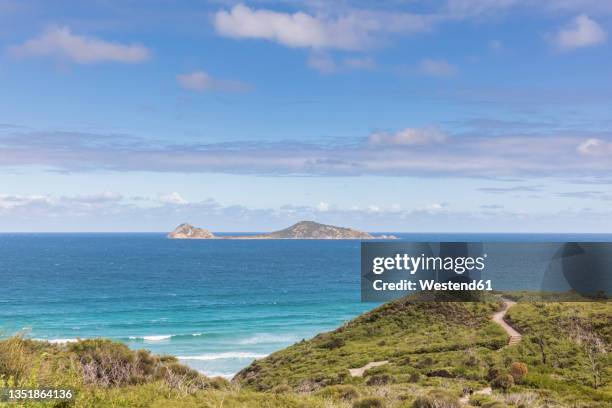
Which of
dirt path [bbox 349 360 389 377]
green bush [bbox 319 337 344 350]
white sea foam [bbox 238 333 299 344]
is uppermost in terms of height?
dirt path [bbox 349 360 389 377]

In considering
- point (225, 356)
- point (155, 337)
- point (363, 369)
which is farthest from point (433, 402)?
point (155, 337)

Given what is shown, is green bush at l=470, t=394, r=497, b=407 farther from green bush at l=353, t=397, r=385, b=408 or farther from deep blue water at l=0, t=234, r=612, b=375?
deep blue water at l=0, t=234, r=612, b=375

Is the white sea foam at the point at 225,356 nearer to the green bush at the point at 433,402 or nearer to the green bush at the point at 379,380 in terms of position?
the green bush at the point at 379,380

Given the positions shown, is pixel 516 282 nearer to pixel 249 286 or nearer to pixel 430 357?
pixel 249 286

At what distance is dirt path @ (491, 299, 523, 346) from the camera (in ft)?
133

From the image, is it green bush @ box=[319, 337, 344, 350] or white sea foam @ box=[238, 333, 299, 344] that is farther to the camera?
white sea foam @ box=[238, 333, 299, 344]

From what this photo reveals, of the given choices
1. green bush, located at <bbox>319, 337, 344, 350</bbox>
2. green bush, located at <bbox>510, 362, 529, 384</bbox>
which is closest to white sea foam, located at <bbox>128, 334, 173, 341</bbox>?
green bush, located at <bbox>319, 337, 344, 350</bbox>

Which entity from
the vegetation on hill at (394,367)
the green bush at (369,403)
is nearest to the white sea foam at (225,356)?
the vegetation on hill at (394,367)

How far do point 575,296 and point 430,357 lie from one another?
2931 centimetres

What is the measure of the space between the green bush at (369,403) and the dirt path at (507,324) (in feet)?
81.1

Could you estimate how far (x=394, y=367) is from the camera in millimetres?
34625

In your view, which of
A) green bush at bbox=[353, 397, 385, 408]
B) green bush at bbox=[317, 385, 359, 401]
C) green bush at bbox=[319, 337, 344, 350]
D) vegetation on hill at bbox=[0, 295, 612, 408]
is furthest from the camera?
green bush at bbox=[319, 337, 344, 350]

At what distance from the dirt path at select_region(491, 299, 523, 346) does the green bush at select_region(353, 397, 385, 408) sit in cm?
2473

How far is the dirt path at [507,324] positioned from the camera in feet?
133
